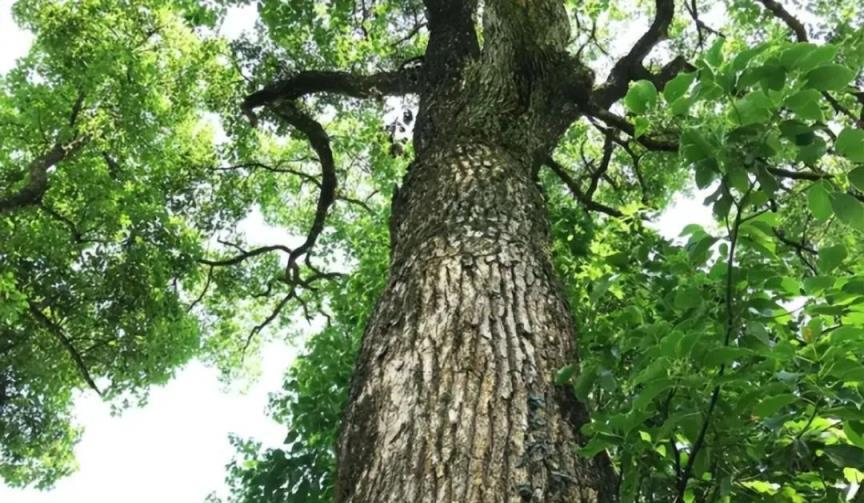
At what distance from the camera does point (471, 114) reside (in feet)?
14.3

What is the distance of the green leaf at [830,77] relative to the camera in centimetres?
135

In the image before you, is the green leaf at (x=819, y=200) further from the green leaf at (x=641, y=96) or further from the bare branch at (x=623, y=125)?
the bare branch at (x=623, y=125)

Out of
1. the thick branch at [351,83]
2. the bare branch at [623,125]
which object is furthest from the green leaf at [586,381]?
the thick branch at [351,83]

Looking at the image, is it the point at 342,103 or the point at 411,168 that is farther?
the point at 342,103

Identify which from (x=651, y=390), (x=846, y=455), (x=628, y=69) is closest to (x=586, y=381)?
(x=651, y=390)

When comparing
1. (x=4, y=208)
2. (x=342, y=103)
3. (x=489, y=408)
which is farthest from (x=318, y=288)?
(x=489, y=408)

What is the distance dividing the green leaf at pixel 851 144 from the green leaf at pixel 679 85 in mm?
322

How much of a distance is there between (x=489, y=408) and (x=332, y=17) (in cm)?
644

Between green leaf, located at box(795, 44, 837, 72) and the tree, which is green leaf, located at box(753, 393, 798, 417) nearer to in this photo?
the tree


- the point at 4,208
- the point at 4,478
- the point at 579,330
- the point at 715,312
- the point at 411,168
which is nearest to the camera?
the point at 715,312

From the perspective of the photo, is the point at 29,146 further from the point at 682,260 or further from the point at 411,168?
the point at 682,260

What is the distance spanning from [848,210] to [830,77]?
0.99ft

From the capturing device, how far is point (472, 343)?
235 centimetres

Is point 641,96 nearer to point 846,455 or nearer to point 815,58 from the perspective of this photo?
point 815,58
